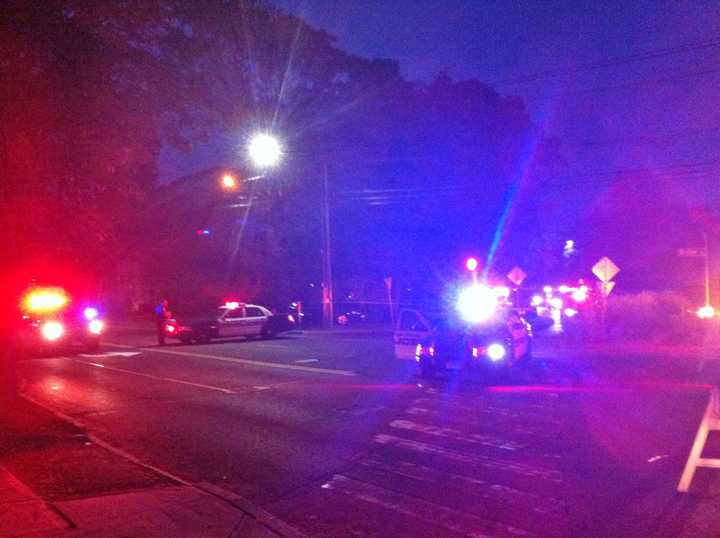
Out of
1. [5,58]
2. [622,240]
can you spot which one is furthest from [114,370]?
[622,240]

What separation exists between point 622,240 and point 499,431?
137ft

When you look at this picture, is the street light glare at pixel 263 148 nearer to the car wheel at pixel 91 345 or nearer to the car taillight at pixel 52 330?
the car wheel at pixel 91 345

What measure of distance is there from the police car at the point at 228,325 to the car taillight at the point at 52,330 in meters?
4.31

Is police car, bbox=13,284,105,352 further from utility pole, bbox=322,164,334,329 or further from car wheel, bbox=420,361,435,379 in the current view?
car wheel, bbox=420,361,435,379

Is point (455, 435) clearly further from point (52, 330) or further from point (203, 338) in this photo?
point (203, 338)

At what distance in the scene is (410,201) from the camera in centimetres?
4175

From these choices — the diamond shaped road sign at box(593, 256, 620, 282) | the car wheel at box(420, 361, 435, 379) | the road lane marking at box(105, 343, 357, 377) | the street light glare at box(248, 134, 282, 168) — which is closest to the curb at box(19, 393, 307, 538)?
the road lane marking at box(105, 343, 357, 377)

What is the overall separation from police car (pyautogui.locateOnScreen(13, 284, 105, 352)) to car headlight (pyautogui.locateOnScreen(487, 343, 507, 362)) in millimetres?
15058

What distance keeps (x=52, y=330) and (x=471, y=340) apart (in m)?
14.9

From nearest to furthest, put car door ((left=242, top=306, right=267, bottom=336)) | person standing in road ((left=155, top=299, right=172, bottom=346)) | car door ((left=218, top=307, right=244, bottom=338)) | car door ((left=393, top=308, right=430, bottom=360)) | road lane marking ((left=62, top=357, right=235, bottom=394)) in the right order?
road lane marking ((left=62, top=357, right=235, bottom=394)) → car door ((left=393, top=308, right=430, bottom=360)) → person standing in road ((left=155, top=299, right=172, bottom=346)) → car door ((left=218, top=307, right=244, bottom=338)) → car door ((left=242, top=306, right=267, bottom=336))

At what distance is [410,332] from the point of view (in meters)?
18.0

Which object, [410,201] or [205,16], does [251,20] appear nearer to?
[205,16]

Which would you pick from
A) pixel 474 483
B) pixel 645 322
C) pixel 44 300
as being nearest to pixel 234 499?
pixel 474 483

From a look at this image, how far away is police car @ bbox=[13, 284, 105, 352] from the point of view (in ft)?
81.1
